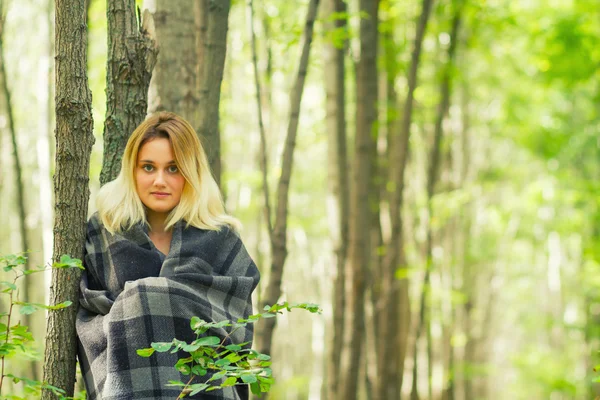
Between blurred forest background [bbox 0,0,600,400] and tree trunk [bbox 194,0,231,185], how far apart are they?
1024 millimetres

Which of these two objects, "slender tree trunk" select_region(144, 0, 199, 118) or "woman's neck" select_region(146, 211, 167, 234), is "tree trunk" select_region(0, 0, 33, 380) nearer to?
"slender tree trunk" select_region(144, 0, 199, 118)

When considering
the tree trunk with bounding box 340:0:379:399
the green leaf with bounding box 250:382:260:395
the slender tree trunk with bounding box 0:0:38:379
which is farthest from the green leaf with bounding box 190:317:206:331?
the tree trunk with bounding box 340:0:379:399

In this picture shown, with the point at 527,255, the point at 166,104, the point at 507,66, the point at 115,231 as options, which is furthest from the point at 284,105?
the point at 115,231

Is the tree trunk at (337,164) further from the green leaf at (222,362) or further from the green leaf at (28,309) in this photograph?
the green leaf at (222,362)

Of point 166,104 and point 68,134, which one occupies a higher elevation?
point 166,104

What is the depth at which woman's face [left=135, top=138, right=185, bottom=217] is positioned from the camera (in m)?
2.68

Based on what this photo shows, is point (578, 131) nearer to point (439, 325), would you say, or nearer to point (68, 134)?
point (439, 325)

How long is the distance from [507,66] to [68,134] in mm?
14758

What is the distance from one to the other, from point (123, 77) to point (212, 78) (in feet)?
3.27

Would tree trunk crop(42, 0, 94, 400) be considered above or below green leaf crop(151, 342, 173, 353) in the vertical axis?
above

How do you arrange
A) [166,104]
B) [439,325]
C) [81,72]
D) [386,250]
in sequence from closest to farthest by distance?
[81,72], [166,104], [386,250], [439,325]

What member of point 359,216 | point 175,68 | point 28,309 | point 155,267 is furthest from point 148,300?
point 359,216

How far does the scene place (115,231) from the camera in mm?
2570

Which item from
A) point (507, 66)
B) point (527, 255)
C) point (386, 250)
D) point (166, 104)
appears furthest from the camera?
point (527, 255)
